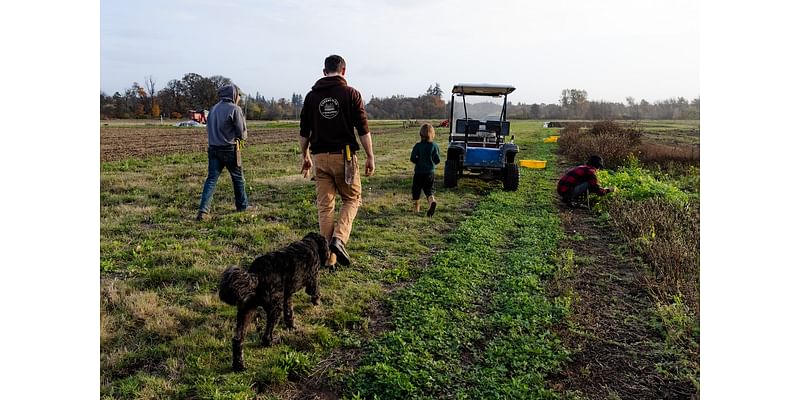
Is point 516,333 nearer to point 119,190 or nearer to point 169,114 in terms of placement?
point 119,190

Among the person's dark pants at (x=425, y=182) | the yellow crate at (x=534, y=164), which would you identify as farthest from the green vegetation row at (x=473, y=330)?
the yellow crate at (x=534, y=164)

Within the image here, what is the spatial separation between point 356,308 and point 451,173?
6174 millimetres

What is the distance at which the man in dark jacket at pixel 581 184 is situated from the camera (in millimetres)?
8047

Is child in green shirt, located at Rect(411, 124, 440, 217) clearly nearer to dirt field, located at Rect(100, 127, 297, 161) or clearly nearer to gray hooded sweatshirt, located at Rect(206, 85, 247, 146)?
gray hooded sweatshirt, located at Rect(206, 85, 247, 146)

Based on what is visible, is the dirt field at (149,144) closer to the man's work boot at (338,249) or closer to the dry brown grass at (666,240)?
the man's work boot at (338,249)

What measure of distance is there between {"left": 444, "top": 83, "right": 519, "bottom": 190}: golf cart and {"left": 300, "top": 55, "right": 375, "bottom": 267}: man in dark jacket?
5035 mm

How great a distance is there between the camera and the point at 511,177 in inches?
367

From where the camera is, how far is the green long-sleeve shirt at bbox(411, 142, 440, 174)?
23.8 feet

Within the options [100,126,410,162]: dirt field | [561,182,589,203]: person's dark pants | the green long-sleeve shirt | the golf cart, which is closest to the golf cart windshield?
the golf cart

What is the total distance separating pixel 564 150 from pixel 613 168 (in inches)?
268

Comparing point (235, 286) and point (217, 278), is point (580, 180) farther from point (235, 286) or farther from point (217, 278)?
point (235, 286)

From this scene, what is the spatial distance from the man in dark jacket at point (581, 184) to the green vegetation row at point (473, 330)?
2614 mm

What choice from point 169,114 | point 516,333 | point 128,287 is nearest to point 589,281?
point 516,333

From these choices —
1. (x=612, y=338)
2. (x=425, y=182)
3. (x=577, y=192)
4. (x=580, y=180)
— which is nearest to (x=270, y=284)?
(x=612, y=338)
